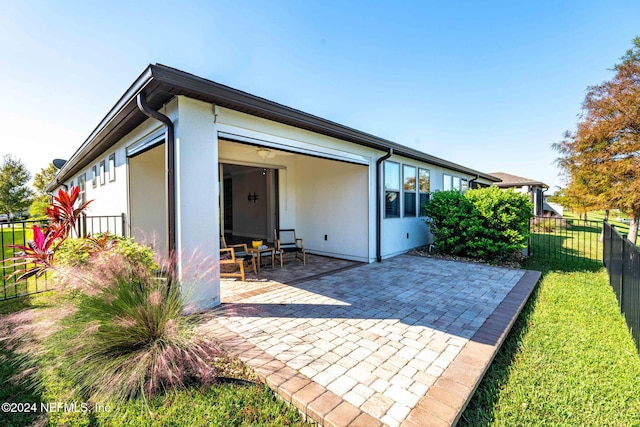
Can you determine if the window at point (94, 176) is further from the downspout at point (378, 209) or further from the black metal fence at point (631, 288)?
the black metal fence at point (631, 288)

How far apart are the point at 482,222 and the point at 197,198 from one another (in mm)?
7098

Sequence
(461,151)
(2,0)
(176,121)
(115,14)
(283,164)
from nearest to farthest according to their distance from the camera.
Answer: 1. (176,121)
2. (2,0)
3. (115,14)
4. (283,164)
5. (461,151)

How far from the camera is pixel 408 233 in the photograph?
8578 mm

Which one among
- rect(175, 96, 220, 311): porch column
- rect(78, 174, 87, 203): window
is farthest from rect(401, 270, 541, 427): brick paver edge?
rect(78, 174, 87, 203): window

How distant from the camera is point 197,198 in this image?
374 cm

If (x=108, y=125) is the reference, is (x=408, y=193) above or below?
below

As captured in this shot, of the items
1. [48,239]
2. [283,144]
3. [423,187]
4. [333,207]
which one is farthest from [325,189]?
[48,239]

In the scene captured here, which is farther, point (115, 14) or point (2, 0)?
point (115, 14)

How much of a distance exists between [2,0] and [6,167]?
98.0 feet

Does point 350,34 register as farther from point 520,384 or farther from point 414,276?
point 520,384

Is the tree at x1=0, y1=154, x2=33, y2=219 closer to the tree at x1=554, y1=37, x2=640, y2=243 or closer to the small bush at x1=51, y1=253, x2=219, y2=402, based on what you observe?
the small bush at x1=51, y1=253, x2=219, y2=402

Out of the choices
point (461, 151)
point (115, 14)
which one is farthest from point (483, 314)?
point (461, 151)

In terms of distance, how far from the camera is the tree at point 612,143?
9055 millimetres

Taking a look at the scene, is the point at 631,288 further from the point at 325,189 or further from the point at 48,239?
the point at 48,239
